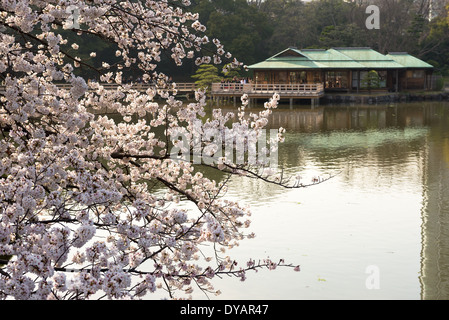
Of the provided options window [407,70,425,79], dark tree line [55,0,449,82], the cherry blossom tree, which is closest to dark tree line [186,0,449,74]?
dark tree line [55,0,449,82]

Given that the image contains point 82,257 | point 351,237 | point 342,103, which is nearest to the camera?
point 82,257

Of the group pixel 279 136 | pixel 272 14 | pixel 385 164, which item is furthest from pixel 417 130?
pixel 272 14

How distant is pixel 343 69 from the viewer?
159 feet

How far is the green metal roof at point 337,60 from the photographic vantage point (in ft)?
154

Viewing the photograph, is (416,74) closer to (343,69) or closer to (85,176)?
(343,69)

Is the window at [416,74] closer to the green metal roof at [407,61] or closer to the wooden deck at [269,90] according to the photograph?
the green metal roof at [407,61]

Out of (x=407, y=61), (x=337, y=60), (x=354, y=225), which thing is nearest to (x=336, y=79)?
(x=337, y=60)

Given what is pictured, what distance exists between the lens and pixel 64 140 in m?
6.17

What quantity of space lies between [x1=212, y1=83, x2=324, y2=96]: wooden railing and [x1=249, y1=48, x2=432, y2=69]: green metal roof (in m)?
1.48

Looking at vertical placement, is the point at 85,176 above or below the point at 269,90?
above

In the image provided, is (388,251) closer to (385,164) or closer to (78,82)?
(78,82)

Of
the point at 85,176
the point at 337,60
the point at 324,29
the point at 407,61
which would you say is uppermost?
the point at 324,29

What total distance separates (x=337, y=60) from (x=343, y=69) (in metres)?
1.05
